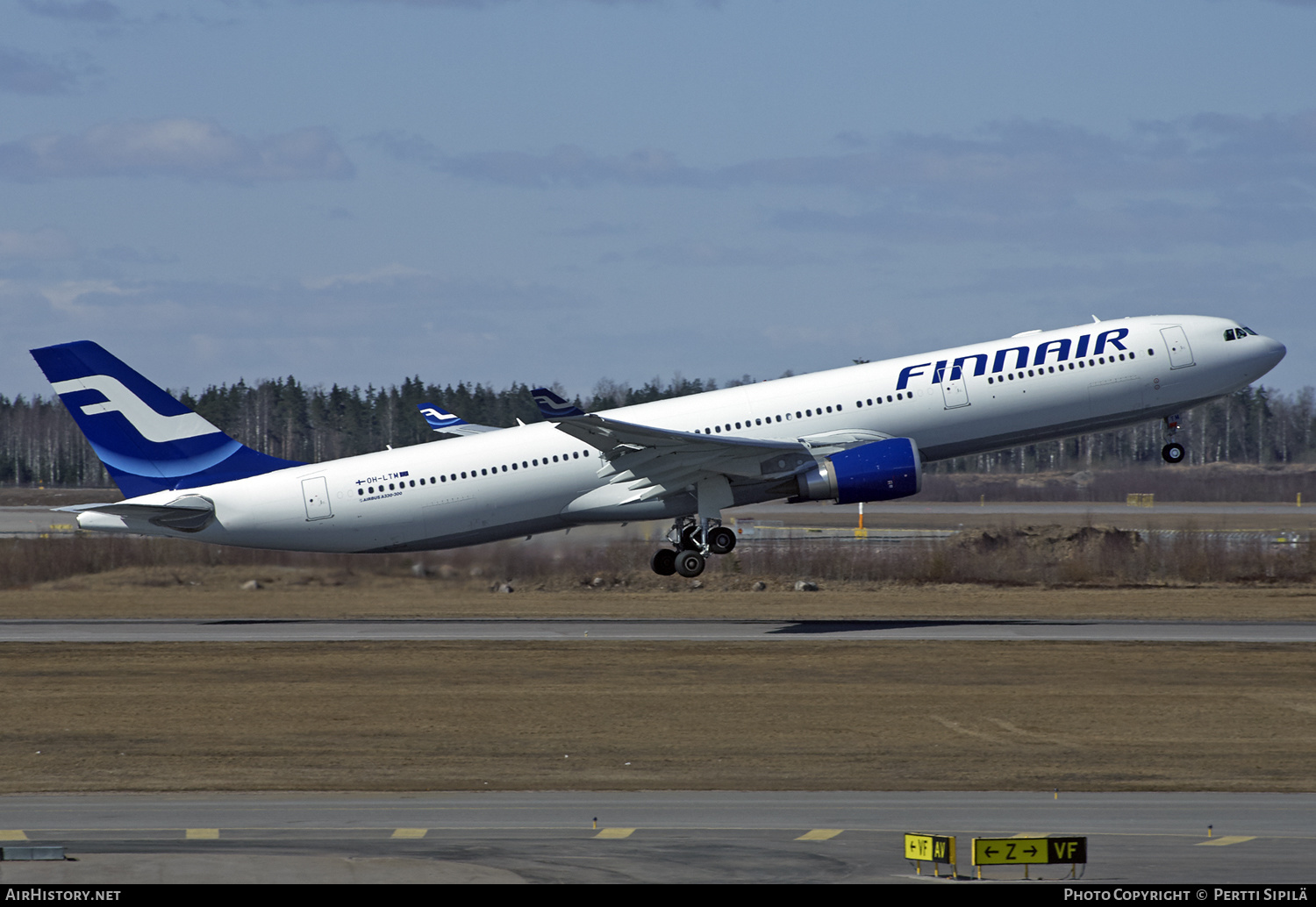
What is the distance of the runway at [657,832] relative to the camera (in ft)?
59.0

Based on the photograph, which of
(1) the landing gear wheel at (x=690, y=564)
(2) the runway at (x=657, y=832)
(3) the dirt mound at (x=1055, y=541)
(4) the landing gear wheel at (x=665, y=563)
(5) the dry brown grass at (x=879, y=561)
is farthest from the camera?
(3) the dirt mound at (x=1055, y=541)

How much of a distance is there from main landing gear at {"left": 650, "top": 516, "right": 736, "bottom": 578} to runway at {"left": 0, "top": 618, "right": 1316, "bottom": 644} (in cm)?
183

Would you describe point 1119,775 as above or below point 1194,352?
below

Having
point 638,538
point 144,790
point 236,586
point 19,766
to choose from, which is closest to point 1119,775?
point 144,790

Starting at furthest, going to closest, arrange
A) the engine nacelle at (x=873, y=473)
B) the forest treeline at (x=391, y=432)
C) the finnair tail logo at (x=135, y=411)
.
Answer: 1. the forest treeline at (x=391, y=432)
2. the finnair tail logo at (x=135, y=411)
3. the engine nacelle at (x=873, y=473)

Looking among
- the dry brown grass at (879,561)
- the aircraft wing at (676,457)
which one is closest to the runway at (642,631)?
the aircraft wing at (676,457)

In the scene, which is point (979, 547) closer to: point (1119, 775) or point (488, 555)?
point (488, 555)

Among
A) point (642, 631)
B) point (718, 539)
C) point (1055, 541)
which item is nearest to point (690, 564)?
point (718, 539)

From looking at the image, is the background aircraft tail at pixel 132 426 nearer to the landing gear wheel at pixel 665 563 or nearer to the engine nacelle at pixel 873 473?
the landing gear wheel at pixel 665 563

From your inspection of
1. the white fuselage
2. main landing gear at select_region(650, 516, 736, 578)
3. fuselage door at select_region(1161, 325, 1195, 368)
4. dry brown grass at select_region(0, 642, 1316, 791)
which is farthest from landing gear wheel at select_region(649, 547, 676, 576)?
fuselage door at select_region(1161, 325, 1195, 368)

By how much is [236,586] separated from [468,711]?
2715 centimetres

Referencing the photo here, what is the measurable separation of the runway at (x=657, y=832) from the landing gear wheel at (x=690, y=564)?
20.2 meters

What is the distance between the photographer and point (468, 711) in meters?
31.7

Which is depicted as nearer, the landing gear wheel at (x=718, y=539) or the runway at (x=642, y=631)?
the runway at (x=642, y=631)
